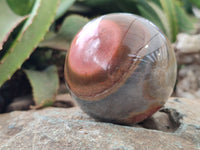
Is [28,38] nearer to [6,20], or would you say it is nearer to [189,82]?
[6,20]

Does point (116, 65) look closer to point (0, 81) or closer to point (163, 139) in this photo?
point (163, 139)

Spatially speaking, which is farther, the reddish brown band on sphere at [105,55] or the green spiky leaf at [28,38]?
the green spiky leaf at [28,38]

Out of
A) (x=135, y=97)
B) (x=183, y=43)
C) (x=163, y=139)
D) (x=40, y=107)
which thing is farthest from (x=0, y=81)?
(x=183, y=43)

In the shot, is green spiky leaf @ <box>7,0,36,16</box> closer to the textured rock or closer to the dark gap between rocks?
the dark gap between rocks

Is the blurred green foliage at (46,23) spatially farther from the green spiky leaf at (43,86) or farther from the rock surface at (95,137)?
the rock surface at (95,137)

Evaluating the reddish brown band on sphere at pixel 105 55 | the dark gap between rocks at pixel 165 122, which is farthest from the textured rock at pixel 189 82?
the reddish brown band on sphere at pixel 105 55

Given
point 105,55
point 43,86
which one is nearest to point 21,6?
point 43,86

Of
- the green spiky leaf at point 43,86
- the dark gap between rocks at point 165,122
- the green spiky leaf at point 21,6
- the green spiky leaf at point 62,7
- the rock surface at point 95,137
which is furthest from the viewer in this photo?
the green spiky leaf at point 62,7
